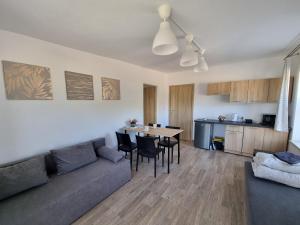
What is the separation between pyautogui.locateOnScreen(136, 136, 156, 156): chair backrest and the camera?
2613mm

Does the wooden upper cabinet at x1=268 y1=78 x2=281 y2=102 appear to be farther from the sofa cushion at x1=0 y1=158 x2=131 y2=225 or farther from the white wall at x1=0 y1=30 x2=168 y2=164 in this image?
the sofa cushion at x1=0 y1=158 x2=131 y2=225

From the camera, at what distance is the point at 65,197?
1630mm

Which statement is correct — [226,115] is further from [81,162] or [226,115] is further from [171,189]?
[81,162]

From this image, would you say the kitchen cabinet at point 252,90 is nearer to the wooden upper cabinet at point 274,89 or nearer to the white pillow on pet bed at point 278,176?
the wooden upper cabinet at point 274,89

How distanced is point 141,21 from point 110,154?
2.20m

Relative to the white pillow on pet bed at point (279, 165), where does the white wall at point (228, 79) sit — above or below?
above

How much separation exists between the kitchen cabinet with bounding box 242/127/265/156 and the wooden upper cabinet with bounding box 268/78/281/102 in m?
0.81

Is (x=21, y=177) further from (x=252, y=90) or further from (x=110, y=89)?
(x=252, y=90)

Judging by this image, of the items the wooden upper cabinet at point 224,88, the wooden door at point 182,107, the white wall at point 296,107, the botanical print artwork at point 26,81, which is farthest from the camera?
the wooden door at point 182,107

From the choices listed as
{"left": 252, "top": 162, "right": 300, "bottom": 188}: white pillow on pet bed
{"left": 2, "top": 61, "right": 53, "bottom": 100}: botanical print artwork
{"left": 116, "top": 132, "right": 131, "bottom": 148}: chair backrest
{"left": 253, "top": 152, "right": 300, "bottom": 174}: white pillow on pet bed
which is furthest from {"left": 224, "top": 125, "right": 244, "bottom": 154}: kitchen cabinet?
{"left": 2, "top": 61, "right": 53, "bottom": 100}: botanical print artwork

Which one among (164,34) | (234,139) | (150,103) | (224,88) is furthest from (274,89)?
(150,103)

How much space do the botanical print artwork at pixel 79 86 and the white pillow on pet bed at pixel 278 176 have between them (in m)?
3.19

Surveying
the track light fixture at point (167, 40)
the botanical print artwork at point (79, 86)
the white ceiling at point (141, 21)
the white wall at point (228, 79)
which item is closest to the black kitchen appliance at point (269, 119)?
the white wall at point (228, 79)

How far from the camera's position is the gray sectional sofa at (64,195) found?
1396 millimetres
